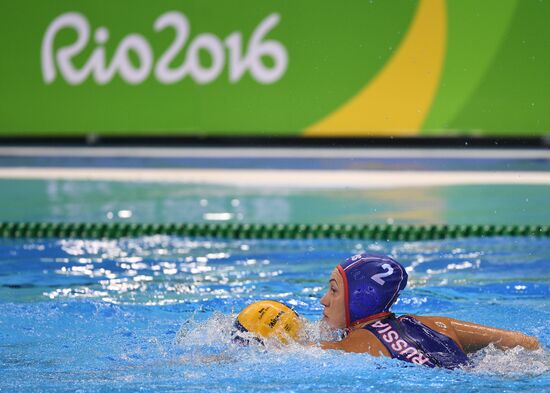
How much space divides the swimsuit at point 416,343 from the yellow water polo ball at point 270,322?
0.26m

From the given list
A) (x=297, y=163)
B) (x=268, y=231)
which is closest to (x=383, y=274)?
(x=268, y=231)

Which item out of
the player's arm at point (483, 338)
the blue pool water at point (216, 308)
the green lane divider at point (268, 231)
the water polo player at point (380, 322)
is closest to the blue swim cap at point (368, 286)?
the water polo player at point (380, 322)

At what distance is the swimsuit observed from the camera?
3232 millimetres

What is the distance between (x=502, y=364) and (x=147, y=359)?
120 cm

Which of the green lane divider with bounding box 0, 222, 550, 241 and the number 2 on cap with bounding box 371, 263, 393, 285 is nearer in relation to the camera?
the number 2 on cap with bounding box 371, 263, 393, 285

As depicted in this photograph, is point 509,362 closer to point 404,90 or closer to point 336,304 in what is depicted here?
point 336,304

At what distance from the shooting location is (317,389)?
3.29 m

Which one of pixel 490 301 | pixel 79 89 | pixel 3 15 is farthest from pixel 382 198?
pixel 3 15

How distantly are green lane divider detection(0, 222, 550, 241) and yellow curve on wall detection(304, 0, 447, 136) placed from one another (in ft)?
10.6

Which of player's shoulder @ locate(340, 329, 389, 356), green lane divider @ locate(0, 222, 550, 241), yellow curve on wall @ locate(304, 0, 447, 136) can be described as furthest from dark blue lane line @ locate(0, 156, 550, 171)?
player's shoulder @ locate(340, 329, 389, 356)

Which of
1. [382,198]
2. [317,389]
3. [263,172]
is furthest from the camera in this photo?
[263,172]

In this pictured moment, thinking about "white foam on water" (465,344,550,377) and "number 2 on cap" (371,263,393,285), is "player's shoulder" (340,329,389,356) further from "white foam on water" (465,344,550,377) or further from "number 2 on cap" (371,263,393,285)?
"white foam on water" (465,344,550,377)

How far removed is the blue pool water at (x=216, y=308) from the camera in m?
3.35

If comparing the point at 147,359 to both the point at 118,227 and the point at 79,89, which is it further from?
the point at 79,89
